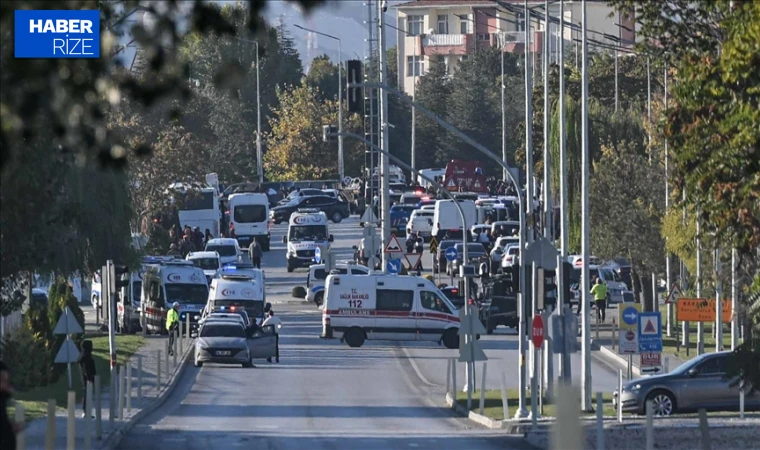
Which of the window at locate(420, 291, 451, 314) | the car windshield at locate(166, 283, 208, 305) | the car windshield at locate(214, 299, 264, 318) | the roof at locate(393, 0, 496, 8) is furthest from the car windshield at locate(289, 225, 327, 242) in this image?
the roof at locate(393, 0, 496, 8)

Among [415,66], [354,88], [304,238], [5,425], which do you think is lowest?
[5,425]

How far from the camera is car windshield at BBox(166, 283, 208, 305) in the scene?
51.0 m

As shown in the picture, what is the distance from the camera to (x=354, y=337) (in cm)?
4656

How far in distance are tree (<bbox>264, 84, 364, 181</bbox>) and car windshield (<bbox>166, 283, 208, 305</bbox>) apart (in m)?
62.6

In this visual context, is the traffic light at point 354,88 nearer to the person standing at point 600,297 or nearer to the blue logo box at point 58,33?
the blue logo box at point 58,33

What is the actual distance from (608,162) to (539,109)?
1582cm

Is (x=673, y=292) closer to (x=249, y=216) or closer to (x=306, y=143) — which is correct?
(x=249, y=216)

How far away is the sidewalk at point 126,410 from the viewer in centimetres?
2292

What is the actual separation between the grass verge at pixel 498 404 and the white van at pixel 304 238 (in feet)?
120

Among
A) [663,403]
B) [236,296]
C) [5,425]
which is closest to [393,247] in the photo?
[236,296]

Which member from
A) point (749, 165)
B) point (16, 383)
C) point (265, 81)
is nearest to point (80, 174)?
point (16, 383)

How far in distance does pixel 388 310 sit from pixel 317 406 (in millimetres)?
13991

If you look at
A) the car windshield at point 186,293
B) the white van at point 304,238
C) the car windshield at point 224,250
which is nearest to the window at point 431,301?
the car windshield at point 186,293

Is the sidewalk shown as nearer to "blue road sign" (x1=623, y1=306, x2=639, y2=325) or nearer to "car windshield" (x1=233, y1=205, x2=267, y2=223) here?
"blue road sign" (x1=623, y1=306, x2=639, y2=325)
